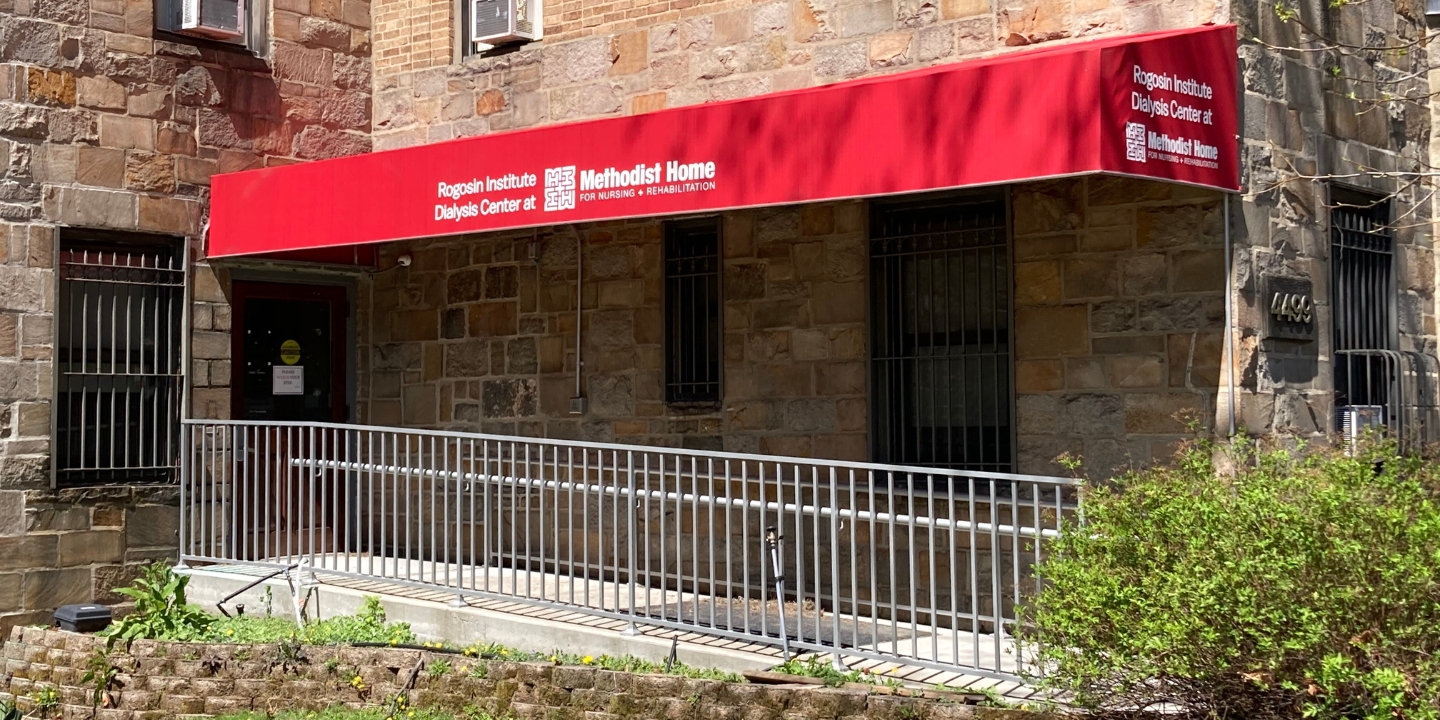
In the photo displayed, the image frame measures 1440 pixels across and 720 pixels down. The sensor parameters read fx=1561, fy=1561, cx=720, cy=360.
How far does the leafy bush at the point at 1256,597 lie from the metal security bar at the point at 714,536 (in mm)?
517

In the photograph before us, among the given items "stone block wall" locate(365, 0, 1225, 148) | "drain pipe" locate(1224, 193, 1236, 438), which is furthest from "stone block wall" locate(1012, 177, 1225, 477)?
"stone block wall" locate(365, 0, 1225, 148)

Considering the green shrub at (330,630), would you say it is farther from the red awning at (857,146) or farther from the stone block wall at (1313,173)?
the stone block wall at (1313,173)

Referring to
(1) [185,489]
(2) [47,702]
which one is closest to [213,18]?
(1) [185,489]

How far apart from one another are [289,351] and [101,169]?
214 centimetres

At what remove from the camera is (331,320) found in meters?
13.1

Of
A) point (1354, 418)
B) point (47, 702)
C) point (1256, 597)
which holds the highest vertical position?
point (1354, 418)

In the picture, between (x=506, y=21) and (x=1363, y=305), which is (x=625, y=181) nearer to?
(x=506, y=21)

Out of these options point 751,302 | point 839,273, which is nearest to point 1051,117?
point 839,273

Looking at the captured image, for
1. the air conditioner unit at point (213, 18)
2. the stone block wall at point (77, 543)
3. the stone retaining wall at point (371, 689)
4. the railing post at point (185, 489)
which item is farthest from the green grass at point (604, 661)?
the air conditioner unit at point (213, 18)

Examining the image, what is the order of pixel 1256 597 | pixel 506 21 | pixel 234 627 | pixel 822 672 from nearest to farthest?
pixel 1256 597 < pixel 822 672 < pixel 234 627 < pixel 506 21

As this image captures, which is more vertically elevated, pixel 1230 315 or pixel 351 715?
pixel 1230 315

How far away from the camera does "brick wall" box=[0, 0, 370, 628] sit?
1107 centimetres

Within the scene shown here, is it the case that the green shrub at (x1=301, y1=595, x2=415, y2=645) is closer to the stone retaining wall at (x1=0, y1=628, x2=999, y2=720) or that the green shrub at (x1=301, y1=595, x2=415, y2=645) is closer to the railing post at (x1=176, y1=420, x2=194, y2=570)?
the stone retaining wall at (x1=0, y1=628, x2=999, y2=720)

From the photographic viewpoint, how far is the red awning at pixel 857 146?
781cm
